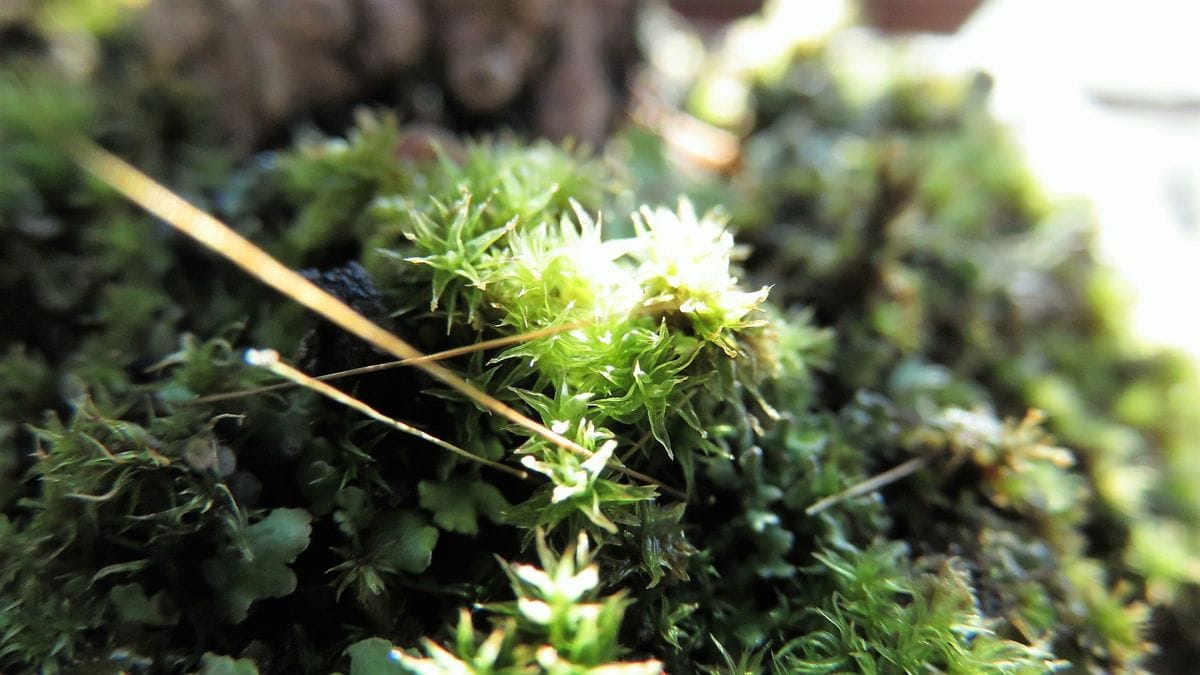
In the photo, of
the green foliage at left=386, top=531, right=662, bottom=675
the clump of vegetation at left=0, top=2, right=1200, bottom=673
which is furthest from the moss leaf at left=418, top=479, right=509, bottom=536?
the green foliage at left=386, top=531, right=662, bottom=675

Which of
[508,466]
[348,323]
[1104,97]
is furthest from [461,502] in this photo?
[1104,97]

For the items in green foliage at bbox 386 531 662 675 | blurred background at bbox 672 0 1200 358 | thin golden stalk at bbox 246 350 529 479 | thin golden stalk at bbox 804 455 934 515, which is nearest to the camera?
green foliage at bbox 386 531 662 675

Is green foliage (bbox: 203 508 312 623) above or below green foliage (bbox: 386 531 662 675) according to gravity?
below

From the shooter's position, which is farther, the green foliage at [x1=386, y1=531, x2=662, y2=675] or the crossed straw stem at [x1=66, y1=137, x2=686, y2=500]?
the crossed straw stem at [x1=66, y1=137, x2=686, y2=500]

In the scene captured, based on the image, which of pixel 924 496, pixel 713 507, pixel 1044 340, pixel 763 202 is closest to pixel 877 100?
pixel 763 202

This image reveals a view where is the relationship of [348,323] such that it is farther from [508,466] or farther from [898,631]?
[898,631]

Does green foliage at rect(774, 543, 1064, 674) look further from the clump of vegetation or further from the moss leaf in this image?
the moss leaf

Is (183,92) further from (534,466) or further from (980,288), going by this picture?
(980,288)

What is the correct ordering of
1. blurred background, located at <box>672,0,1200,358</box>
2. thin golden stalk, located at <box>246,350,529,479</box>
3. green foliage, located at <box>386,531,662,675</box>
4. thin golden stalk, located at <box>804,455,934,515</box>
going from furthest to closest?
blurred background, located at <box>672,0,1200,358</box>
thin golden stalk, located at <box>804,455,934,515</box>
thin golden stalk, located at <box>246,350,529,479</box>
green foliage, located at <box>386,531,662,675</box>
